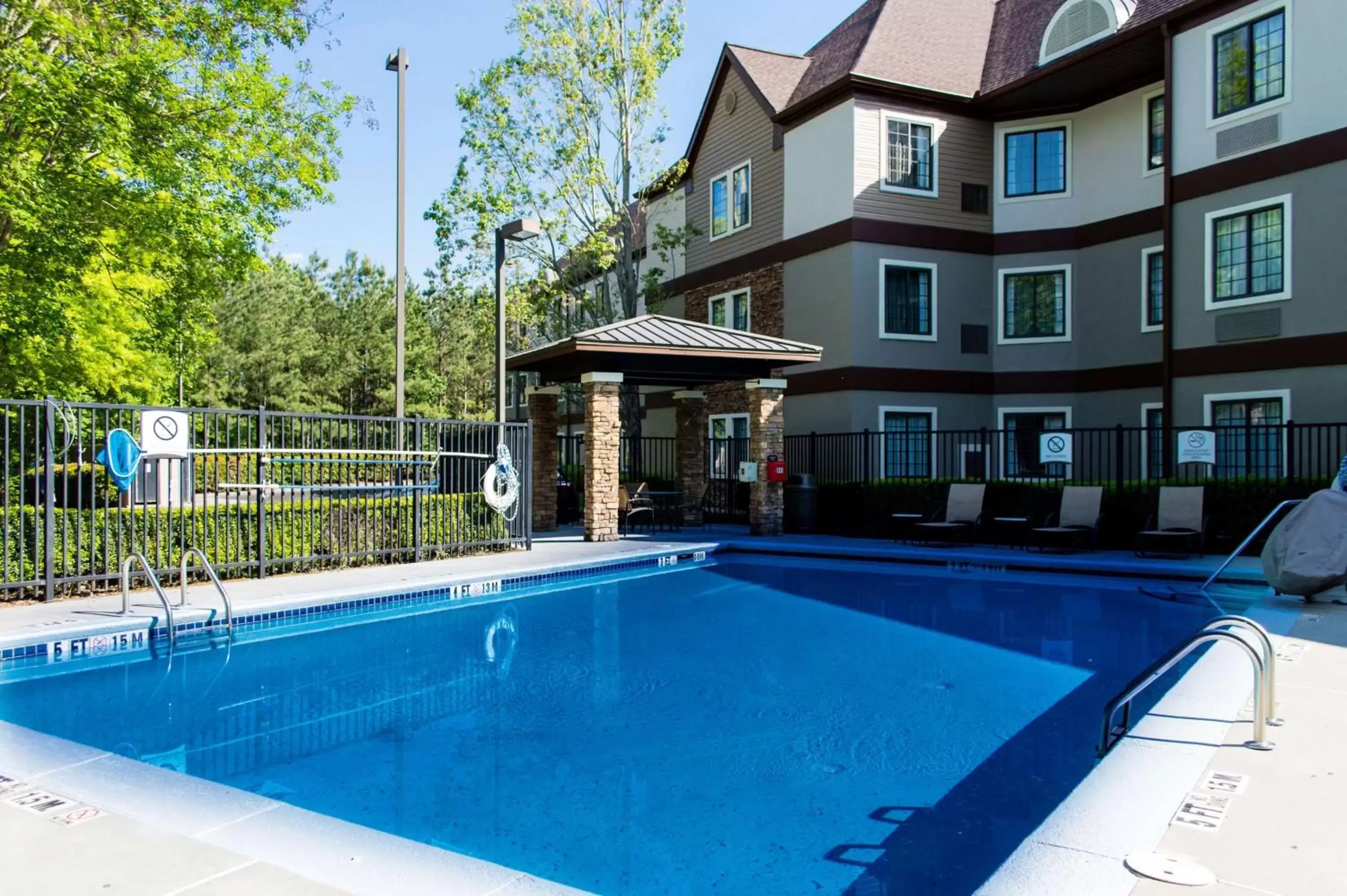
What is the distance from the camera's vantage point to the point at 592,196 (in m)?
22.6

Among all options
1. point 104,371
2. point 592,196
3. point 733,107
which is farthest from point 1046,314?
point 104,371

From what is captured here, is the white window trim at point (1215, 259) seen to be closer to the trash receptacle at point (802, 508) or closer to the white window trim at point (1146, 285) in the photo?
the white window trim at point (1146, 285)

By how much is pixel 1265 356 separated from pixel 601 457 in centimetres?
1115

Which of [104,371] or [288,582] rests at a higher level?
Answer: [104,371]

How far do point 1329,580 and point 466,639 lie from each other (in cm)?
869

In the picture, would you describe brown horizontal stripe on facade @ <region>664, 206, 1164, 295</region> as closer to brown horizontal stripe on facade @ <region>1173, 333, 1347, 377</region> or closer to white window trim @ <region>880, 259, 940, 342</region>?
white window trim @ <region>880, 259, 940, 342</region>

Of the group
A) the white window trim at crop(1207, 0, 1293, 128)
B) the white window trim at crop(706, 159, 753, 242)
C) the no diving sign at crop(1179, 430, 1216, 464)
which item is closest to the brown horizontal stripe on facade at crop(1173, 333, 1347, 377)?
the no diving sign at crop(1179, 430, 1216, 464)

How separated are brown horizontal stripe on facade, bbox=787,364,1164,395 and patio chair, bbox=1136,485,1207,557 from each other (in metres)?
5.52

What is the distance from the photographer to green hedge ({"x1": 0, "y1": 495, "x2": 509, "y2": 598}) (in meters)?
9.35

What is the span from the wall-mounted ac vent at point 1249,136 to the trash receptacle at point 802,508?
30.0ft

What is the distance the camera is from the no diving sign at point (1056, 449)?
14.9m

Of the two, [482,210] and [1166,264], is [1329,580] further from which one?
[482,210]

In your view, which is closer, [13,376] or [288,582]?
[288,582]

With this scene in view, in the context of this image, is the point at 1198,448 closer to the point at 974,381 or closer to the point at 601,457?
the point at 974,381
